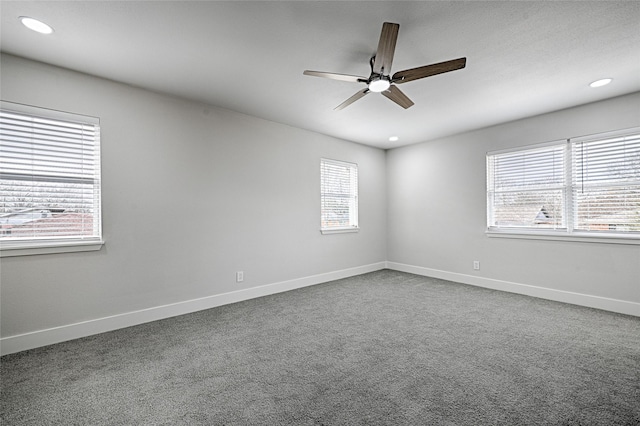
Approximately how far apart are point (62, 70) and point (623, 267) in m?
6.45

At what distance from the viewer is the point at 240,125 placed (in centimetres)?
404

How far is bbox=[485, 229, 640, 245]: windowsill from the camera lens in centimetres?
348

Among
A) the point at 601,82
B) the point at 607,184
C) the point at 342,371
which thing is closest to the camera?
the point at 342,371

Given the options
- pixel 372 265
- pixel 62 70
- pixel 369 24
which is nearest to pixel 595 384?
pixel 369 24

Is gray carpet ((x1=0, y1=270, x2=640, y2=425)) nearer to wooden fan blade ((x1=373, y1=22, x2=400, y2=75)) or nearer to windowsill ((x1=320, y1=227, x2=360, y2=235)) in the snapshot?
windowsill ((x1=320, y1=227, x2=360, y2=235))

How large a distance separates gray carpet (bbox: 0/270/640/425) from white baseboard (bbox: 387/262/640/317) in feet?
0.86

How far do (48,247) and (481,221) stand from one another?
5535 mm

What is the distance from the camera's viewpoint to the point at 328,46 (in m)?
2.44

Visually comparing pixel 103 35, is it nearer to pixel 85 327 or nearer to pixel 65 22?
pixel 65 22

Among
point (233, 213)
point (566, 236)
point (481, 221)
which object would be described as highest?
point (233, 213)

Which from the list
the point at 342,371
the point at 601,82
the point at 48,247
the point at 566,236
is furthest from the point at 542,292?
the point at 48,247

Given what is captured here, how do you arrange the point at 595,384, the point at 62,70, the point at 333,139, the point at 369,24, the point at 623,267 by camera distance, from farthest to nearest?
1. the point at 333,139
2. the point at 623,267
3. the point at 62,70
4. the point at 369,24
5. the point at 595,384

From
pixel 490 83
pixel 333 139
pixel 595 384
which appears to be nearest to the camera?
pixel 595 384

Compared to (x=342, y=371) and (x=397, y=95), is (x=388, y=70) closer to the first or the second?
(x=397, y=95)
